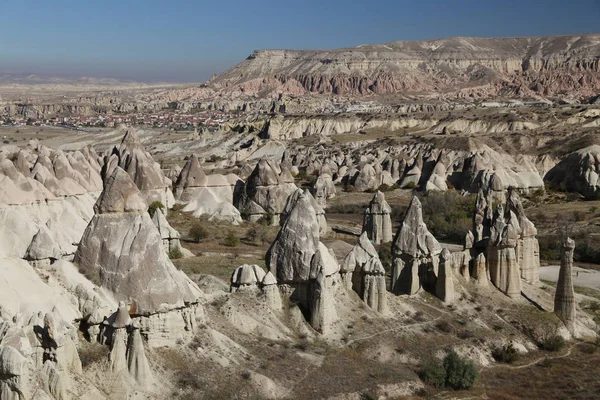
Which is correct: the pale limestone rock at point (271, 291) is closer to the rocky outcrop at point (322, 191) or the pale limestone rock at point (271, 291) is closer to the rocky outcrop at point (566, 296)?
the rocky outcrop at point (566, 296)

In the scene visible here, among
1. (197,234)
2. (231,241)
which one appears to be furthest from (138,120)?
(231,241)

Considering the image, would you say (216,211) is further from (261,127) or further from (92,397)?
(261,127)

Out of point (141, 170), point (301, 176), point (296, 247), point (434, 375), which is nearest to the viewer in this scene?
point (434, 375)

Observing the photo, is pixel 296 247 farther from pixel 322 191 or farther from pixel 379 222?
pixel 322 191

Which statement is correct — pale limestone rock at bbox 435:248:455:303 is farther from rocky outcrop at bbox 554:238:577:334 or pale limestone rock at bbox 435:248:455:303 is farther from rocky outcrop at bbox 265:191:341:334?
rocky outcrop at bbox 265:191:341:334

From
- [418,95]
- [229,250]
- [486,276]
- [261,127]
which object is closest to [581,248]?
[486,276]

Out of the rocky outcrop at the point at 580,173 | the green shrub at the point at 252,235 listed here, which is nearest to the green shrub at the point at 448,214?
the rocky outcrop at the point at 580,173
